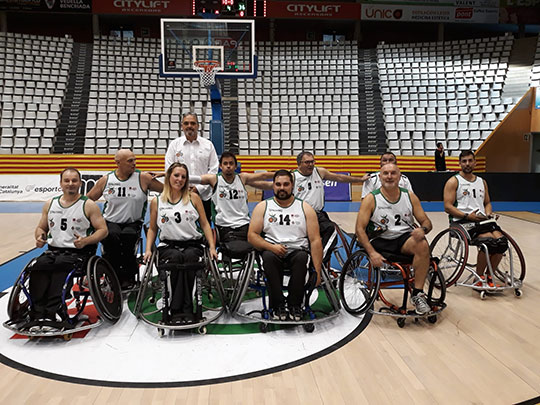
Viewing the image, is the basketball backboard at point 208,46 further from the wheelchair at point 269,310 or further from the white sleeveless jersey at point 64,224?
→ the wheelchair at point 269,310

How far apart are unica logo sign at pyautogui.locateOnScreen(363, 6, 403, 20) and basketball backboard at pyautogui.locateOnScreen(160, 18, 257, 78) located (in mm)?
10189

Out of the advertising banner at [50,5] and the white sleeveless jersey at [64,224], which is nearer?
the white sleeveless jersey at [64,224]

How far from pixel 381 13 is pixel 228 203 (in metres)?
14.9

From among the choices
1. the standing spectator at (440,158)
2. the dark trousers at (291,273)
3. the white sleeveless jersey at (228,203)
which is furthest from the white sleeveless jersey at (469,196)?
the standing spectator at (440,158)

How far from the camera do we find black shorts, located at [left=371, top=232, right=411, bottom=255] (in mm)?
3551

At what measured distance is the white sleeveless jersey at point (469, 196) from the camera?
4.43m

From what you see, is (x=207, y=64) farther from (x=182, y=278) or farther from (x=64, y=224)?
(x=182, y=278)

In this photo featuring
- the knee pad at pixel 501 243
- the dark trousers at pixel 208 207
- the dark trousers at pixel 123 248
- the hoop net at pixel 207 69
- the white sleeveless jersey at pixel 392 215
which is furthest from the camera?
the hoop net at pixel 207 69

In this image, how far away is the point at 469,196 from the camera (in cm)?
445

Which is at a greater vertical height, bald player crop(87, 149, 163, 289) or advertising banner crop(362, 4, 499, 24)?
advertising banner crop(362, 4, 499, 24)

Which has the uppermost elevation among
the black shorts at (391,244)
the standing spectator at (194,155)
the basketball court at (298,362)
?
the standing spectator at (194,155)

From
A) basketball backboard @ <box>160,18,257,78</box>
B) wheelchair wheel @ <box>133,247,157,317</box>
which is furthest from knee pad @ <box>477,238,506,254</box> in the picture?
basketball backboard @ <box>160,18,257,78</box>

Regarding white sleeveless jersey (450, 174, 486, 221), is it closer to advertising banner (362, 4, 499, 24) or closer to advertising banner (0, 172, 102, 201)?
advertising banner (0, 172, 102, 201)

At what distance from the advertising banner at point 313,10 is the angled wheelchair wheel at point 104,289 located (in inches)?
592
